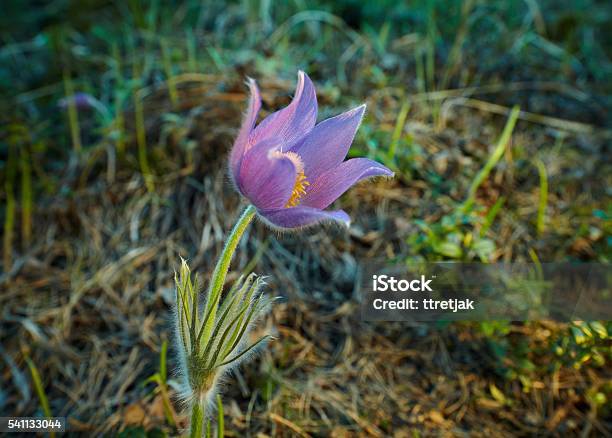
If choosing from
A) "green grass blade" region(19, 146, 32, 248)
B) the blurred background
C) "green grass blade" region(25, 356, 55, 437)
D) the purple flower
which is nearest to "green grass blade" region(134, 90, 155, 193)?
the blurred background

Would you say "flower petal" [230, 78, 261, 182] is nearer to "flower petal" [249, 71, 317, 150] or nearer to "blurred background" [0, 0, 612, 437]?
"flower petal" [249, 71, 317, 150]

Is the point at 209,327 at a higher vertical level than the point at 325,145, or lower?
lower

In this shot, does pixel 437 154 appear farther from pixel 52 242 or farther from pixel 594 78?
pixel 52 242

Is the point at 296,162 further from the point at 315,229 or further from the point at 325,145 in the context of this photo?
the point at 315,229

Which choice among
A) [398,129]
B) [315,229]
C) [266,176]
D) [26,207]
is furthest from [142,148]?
[266,176]

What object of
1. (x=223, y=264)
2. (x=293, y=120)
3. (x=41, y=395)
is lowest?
(x=41, y=395)

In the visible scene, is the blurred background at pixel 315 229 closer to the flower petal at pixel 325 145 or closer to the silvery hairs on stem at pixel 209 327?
the silvery hairs on stem at pixel 209 327
